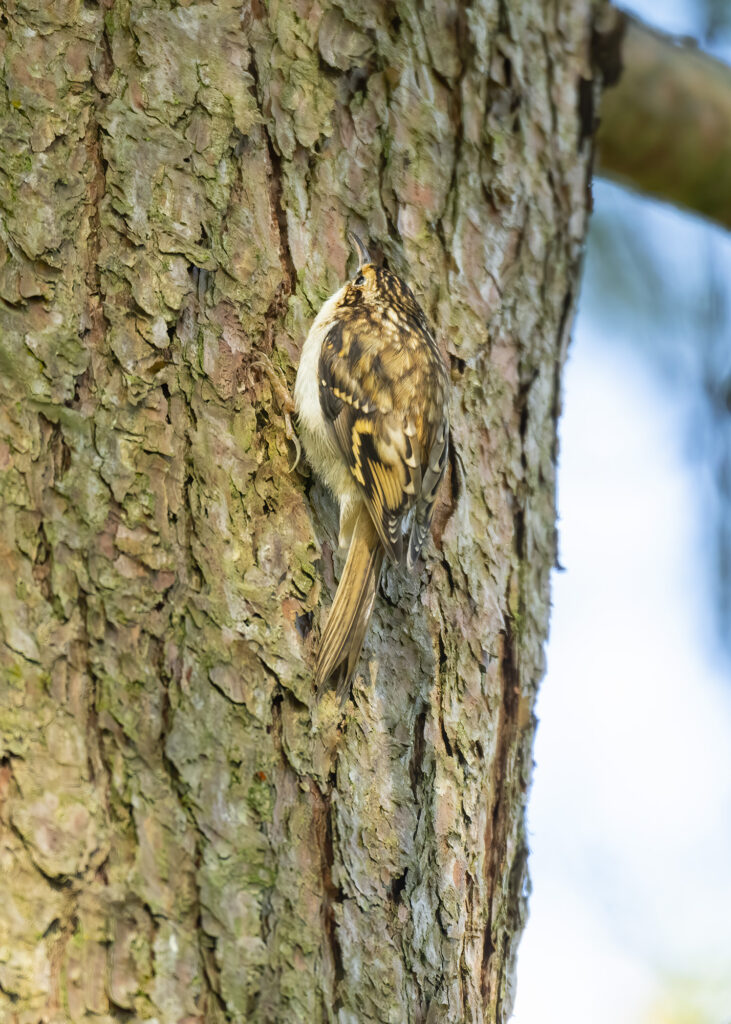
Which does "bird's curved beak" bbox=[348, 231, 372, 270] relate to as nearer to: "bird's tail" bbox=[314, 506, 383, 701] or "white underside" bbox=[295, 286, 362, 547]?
"white underside" bbox=[295, 286, 362, 547]

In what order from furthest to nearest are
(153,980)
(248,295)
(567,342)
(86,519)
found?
(567,342), (248,295), (86,519), (153,980)

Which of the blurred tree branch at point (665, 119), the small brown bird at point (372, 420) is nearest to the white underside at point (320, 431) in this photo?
the small brown bird at point (372, 420)

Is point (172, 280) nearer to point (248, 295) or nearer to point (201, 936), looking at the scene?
point (248, 295)

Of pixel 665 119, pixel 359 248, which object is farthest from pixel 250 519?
pixel 665 119

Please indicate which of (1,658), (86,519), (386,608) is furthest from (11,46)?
(386,608)

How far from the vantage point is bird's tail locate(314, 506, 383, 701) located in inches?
63.4

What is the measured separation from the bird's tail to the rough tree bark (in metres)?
0.03

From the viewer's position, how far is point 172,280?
1676mm

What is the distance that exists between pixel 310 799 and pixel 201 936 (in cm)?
25

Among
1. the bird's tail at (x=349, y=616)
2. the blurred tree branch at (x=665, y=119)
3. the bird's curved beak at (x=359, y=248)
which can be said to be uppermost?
the blurred tree branch at (x=665, y=119)

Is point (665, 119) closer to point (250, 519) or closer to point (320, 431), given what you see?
point (320, 431)

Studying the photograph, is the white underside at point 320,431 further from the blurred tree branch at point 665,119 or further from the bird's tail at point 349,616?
the blurred tree branch at point 665,119

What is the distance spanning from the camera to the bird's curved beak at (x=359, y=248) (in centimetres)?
190

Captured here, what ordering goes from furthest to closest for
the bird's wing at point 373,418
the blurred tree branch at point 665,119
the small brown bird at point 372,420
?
the blurred tree branch at point 665,119, the bird's wing at point 373,418, the small brown bird at point 372,420
